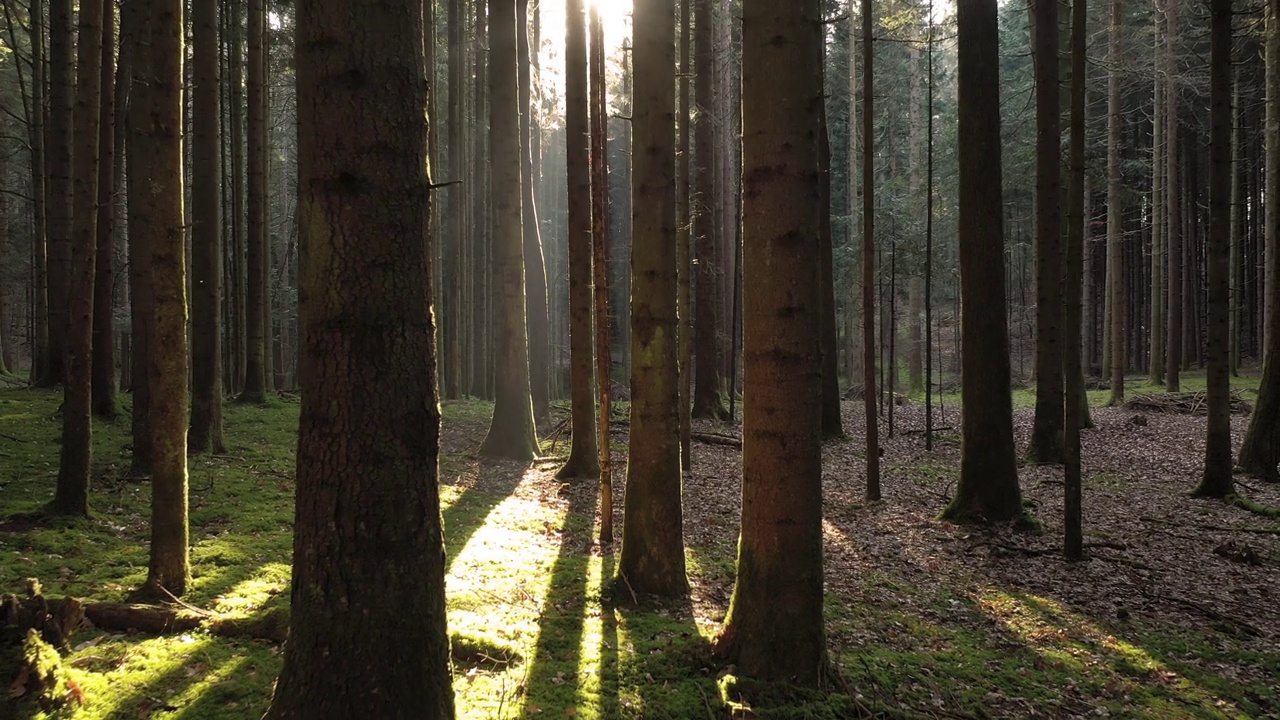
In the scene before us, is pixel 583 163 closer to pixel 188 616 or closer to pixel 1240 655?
pixel 188 616

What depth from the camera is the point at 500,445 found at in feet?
39.1

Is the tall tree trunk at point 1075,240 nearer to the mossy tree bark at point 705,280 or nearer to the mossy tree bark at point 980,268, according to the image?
the mossy tree bark at point 980,268

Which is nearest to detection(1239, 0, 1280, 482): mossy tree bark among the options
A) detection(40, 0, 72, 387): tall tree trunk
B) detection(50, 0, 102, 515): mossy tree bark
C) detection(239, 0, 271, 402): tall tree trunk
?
detection(50, 0, 102, 515): mossy tree bark

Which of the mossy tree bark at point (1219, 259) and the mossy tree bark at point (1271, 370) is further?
the mossy tree bark at point (1271, 370)

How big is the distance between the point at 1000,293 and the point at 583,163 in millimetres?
5927

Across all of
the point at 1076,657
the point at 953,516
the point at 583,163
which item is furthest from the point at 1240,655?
the point at 583,163

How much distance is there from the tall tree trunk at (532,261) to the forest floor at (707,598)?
5.69 m

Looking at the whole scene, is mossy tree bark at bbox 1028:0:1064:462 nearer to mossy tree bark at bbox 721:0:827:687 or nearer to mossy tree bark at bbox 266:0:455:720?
mossy tree bark at bbox 721:0:827:687

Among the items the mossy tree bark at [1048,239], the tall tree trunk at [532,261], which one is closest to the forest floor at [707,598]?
the mossy tree bark at [1048,239]

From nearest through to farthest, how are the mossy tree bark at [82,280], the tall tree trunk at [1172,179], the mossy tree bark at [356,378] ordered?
the mossy tree bark at [356,378] < the mossy tree bark at [82,280] < the tall tree trunk at [1172,179]

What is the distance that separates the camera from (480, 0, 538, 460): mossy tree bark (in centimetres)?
1154

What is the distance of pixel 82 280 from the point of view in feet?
20.1

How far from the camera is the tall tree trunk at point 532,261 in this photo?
14.3m

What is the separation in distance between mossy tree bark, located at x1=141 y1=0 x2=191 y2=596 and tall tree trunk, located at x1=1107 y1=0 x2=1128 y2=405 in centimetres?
1947
